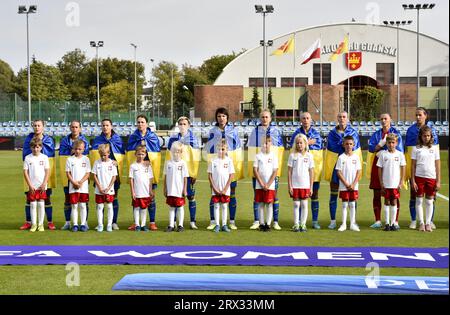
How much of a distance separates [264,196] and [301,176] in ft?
2.07

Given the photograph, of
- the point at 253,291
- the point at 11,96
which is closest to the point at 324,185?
the point at 253,291

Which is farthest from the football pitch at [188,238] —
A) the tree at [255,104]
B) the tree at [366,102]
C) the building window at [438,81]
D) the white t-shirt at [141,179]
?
the building window at [438,81]

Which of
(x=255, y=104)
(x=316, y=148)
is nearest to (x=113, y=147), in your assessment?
(x=316, y=148)

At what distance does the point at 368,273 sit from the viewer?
7.58 m

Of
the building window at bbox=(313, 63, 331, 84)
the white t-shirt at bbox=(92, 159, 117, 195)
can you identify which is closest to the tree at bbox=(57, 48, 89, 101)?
the building window at bbox=(313, 63, 331, 84)

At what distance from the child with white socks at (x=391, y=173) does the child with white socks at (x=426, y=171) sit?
20 cm

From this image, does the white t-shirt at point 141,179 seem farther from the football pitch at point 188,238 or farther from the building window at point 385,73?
the building window at point 385,73

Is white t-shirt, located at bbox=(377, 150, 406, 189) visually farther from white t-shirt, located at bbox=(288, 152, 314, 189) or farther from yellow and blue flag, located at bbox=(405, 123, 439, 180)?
white t-shirt, located at bbox=(288, 152, 314, 189)

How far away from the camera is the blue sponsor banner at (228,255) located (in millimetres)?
8188

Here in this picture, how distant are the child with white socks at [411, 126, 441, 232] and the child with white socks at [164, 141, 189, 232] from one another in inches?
134

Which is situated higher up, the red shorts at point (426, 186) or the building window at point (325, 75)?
the building window at point (325, 75)

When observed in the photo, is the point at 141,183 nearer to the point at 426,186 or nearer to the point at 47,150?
the point at 47,150
